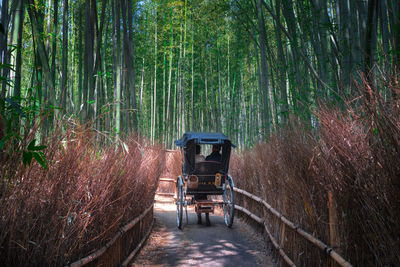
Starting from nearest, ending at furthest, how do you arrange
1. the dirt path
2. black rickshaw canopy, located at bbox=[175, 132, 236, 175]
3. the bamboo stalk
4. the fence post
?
the fence post → the bamboo stalk → the dirt path → black rickshaw canopy, located at bbox=[175, 132, 236, 175]

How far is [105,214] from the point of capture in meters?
2.72

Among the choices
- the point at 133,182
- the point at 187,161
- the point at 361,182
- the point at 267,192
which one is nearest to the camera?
the point at 361,182

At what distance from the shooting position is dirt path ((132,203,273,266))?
13.4ft

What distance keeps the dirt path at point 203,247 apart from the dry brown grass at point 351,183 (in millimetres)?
862

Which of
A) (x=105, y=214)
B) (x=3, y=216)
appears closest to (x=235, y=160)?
(x=105, y=214)

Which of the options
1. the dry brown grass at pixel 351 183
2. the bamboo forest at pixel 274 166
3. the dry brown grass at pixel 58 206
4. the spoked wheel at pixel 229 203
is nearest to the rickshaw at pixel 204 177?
the spoked wheel at pixel 229 203

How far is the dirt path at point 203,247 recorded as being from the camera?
4078 mm

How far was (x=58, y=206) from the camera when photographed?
206 cm

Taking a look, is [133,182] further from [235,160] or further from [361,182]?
[235,160]

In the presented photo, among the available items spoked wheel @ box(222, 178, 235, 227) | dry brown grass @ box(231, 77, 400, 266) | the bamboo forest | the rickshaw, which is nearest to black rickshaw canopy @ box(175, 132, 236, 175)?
the rickshaw

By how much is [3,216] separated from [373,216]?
1817mm

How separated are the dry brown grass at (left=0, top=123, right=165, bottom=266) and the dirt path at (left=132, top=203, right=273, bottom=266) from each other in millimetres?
1351

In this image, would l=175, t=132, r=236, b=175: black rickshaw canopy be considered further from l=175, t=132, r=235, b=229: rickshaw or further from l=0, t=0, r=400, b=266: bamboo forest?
l=0, t=0, r=400, b=266: bamboo forest

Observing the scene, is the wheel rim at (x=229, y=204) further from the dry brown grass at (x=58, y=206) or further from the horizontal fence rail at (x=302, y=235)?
the dry brown grass at (x=58, y=206)
